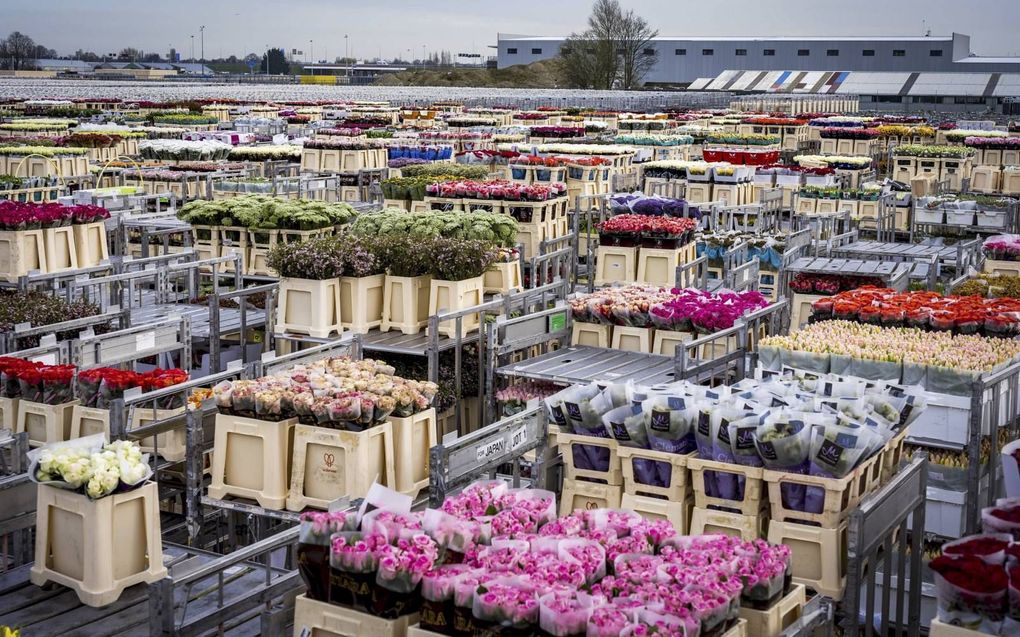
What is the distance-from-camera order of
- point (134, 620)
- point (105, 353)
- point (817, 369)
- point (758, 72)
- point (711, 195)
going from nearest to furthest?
point (134, 620) → point (817, 369) → point (105, 353) → point (711, 195) → point (758, 72)

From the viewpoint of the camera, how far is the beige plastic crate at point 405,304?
10.4 m

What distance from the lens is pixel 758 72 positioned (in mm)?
86000

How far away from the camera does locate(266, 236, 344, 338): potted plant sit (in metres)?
9.95

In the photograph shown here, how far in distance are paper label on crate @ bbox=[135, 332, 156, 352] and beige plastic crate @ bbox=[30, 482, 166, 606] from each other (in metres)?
3.24

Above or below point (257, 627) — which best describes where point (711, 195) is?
above

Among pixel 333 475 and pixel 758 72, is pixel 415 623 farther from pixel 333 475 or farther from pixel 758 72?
pixel 758 72

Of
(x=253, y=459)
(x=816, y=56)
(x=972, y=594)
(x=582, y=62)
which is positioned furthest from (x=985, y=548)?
(x=582, y=62)

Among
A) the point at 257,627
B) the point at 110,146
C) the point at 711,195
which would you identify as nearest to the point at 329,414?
the point at 257,627

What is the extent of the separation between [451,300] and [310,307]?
1198 mm

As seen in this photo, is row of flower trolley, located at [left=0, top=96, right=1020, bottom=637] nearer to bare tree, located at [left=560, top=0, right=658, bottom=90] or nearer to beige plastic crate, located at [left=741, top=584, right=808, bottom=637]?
beige plastic crate, located at [left=741, top=584, right=808, bottom=637]

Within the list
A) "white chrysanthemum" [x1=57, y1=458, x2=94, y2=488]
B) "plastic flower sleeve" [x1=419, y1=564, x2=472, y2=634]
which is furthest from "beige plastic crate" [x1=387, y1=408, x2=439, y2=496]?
"plastic flower sleeve" [x1=419, y1=564, x2=472, y2=634]

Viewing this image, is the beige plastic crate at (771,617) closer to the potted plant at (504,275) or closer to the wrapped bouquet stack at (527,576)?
the wrapped bouquet stack at (527,576)

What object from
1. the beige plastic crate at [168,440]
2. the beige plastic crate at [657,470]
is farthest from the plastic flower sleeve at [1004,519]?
the beige plastic crate at [168,440]

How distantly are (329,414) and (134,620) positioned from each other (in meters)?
1.56
